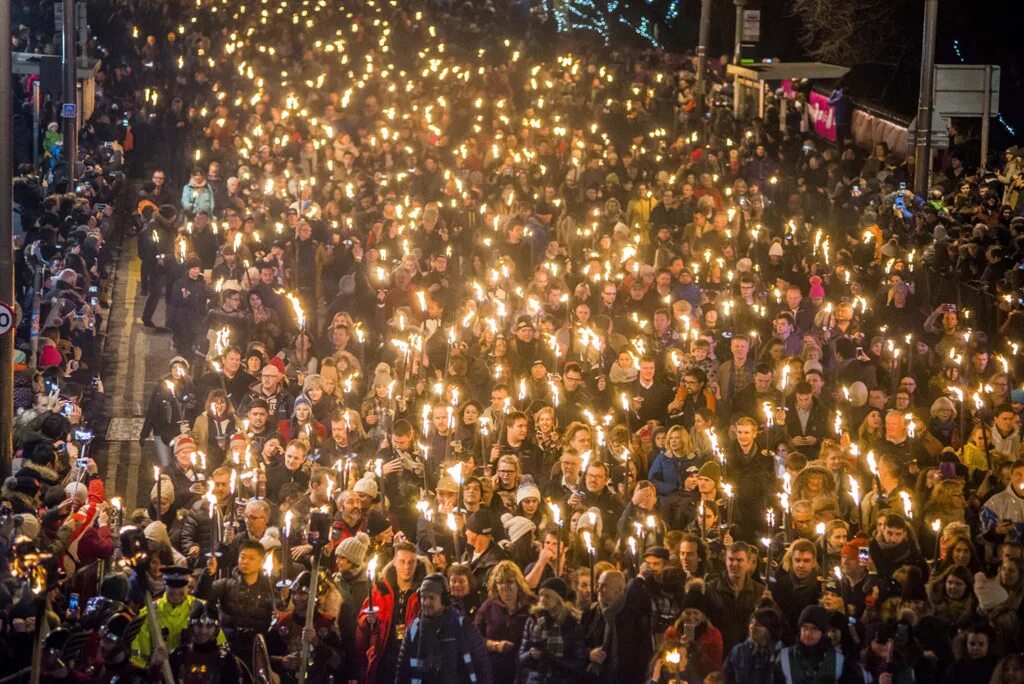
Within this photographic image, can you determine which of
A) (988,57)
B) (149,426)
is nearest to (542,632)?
(149,426)

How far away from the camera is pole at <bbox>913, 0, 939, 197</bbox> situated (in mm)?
25578

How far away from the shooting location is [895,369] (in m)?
16.8

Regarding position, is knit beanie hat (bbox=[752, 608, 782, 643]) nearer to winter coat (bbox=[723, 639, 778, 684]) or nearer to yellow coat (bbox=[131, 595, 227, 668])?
winter coat (bbox=[723, 639, 778, 684])

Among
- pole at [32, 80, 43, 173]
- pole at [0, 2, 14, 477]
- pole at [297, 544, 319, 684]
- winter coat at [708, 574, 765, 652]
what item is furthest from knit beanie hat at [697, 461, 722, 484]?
pole at [32, 80, 43, 173]

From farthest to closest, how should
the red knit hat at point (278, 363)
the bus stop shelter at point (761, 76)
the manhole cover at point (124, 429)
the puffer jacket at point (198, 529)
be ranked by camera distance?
the bus stop shelter at point (761, 76) < the manhole cover at point (124, 429) < the red knit hat at point (278, 363) < the puffer jacket at point (198, 529)

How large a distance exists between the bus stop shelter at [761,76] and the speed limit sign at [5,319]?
21715mm

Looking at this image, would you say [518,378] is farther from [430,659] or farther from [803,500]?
[430,659]

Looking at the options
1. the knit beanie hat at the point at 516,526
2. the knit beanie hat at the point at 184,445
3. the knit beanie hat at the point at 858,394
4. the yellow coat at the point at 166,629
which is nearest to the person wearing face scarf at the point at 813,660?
the knit beanie hat at the point at 516,526

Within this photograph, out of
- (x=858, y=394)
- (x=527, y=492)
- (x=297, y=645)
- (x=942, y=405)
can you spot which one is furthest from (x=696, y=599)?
(x=858, y=394)

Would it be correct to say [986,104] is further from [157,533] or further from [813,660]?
[157,533]

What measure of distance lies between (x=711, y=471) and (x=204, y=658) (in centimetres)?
448

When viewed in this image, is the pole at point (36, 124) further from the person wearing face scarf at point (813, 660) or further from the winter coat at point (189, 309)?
the person wearing face scarf at point (813, 660)

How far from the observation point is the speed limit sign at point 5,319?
46.3 ft

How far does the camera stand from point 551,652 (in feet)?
35.2
